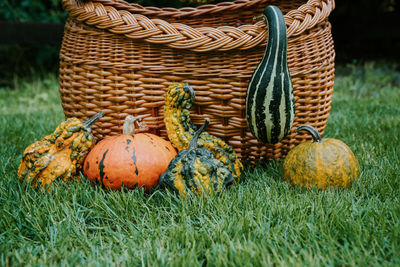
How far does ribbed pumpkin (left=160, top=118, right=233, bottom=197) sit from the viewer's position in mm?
1371

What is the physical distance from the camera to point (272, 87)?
5.06 feet

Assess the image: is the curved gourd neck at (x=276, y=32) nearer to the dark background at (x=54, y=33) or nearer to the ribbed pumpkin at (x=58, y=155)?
the ribbed pumpkin at (x=58, y=155)

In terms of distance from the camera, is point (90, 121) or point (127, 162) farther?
point (90, 121)

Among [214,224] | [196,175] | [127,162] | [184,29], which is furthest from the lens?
[184,29]

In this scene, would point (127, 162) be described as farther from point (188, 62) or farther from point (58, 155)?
point (188, 62)

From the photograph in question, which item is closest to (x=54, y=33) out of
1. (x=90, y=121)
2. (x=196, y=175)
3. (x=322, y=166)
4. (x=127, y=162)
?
(x=90, y=121)

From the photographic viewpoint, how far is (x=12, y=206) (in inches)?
52.9

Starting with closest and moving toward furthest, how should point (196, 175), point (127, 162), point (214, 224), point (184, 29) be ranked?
point (214, 224), point (196, 175), point (127, 162), point (184, 29)

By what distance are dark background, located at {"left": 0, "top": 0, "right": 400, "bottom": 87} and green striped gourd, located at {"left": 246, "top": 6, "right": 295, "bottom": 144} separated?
11.6 feet

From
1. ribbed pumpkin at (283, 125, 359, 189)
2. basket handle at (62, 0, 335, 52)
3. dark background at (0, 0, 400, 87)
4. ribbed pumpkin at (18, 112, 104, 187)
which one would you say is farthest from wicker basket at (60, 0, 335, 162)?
dark background at (0, 0, 400, 87)

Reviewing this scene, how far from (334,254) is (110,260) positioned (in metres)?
0.65

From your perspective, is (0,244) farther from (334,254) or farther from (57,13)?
(57,13)

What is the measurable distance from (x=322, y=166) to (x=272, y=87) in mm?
406

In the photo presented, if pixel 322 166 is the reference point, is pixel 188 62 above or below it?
above
